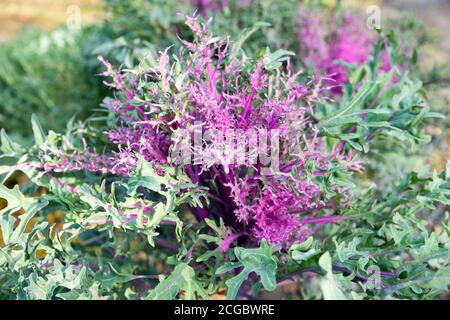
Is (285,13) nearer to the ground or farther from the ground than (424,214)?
farther from the ground

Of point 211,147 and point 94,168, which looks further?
point 94,168

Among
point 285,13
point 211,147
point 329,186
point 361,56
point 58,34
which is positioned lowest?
point 329,186

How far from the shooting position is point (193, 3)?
8.50 feet

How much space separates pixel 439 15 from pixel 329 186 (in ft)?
16.5

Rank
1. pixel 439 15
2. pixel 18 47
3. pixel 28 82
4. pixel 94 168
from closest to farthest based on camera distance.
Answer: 1. pixel 94 168
2. pixel 28 82
3. pixel 18 47
4. pixel 439 15

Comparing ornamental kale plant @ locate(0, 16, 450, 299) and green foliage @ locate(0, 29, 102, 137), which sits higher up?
green foliage @ locate(0, 29, 102, 137)

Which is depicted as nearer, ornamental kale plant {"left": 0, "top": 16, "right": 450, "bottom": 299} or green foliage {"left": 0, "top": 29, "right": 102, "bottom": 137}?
ornamental kale plant {"left": 0, "top": 16, "right": 450, "bottom": 299}

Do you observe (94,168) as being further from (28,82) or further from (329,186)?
(28,82)

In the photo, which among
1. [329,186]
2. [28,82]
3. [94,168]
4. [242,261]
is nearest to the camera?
[242,261]

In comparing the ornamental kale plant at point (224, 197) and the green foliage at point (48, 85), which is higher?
the green foliage at point (48, 85)

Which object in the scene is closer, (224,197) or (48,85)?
(224,197)

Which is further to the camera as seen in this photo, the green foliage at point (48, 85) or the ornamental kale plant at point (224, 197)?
the green foliage at point (48, 85)

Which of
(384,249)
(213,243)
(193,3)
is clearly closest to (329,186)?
(384,249)

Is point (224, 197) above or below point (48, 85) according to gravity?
below
